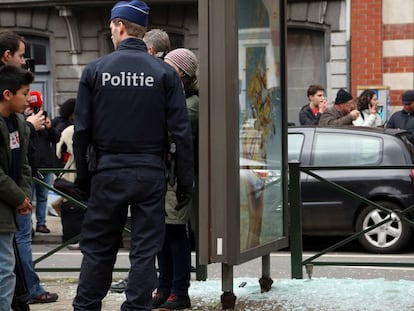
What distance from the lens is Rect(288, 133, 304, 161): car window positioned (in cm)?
1233

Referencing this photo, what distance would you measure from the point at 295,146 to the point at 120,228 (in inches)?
257

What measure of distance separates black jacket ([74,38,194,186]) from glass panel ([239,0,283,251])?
98 cm

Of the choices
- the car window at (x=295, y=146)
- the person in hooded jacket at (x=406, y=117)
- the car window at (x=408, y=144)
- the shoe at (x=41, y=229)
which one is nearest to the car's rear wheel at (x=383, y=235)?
the car window at (x=408, y=144)

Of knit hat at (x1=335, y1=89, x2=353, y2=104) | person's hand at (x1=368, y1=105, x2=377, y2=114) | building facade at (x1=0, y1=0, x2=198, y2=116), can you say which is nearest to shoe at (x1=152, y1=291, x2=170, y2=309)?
knit hat at (x1=335, y1=89, x2=353, y2=104)

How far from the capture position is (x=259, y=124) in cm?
738

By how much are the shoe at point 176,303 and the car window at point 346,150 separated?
17.2ft

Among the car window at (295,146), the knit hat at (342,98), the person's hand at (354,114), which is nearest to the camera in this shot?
the car window at (295,146)

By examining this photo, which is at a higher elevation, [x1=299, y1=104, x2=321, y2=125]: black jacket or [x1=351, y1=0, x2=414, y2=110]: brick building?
[x1=351, y1=0, x2=414, y2=110]: brick building

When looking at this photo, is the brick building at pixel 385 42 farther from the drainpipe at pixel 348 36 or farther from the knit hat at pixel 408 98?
the knit hat at pixel 408 98

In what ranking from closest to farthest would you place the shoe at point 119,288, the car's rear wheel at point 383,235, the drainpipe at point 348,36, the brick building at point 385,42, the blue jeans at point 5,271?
1. the blue jeans at point 5,271
2. the shoe at point 119,288
3. the car's rear wheel at point 383,235
4. the brick building at point 385,42
5. the drainpipe at point 348,36

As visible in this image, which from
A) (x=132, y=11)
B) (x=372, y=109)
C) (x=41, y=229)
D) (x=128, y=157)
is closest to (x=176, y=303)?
(x=128, y=157)

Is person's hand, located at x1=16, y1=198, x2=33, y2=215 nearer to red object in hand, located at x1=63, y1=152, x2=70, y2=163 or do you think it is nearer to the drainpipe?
red object in hand, located at x1=63, y1=152, x2=70, y2=163

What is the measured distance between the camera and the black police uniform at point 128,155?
5.96m

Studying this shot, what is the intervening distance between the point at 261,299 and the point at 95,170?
2143mm
